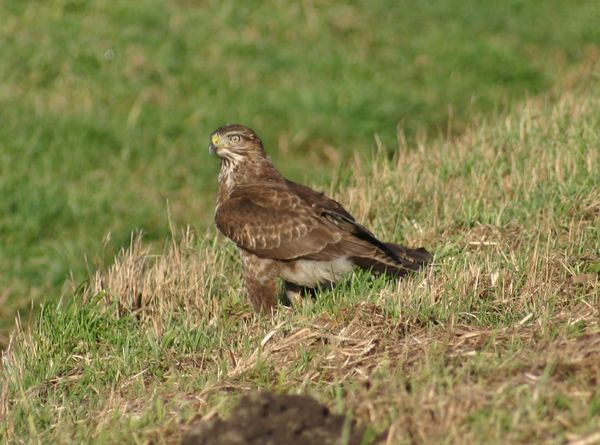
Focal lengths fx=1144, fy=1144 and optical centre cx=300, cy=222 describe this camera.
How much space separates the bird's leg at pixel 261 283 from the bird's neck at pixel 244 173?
681 mm

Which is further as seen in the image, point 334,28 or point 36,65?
point 334,28

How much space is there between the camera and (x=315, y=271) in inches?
310

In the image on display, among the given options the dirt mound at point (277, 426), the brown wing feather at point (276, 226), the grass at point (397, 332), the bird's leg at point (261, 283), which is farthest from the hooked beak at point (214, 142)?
the dirt mound at point (277, 426)

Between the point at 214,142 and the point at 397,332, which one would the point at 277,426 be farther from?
the point at 214,142

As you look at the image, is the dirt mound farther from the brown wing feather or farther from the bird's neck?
the bird's neck

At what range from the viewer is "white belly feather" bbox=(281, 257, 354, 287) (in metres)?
7.82

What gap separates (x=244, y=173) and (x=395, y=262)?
1496mm

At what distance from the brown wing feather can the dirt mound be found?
8.76ft

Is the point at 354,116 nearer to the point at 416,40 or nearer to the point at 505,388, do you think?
the point at 416,40

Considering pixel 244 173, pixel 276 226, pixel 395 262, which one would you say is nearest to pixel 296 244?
pixel 276 226

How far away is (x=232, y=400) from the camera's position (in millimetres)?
5770

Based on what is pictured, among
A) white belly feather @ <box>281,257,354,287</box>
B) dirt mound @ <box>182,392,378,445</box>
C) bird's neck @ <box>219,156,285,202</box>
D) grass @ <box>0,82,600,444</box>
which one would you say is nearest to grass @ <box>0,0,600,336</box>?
grass @ <box>0,82,600,444</box>

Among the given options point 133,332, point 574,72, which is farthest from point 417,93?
point 133,332

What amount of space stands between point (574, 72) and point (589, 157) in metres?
5.99
